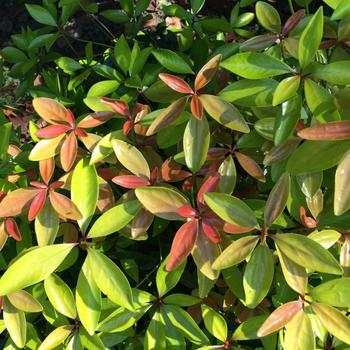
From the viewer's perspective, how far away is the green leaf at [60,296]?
101 cm

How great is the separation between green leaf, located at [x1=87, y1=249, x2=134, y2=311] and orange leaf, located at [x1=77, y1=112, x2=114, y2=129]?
309 mm

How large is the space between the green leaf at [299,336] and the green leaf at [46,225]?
0.47 m

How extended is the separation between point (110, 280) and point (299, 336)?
1.14ft

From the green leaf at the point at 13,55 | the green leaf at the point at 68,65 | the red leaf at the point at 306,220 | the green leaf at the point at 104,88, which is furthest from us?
the green leaf at the point at 13,55

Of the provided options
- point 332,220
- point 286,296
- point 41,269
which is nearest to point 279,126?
→ point 332,220

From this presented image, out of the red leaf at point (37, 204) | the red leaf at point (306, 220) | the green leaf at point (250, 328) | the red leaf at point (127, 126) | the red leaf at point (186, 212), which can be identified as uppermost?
the red leaf at point (127, 126)

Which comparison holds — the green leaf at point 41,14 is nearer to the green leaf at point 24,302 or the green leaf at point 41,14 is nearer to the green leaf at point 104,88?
the green leaf at point 104,88

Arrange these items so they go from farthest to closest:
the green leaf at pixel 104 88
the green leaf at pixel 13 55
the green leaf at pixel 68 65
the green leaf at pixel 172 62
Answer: the green leaf at pixel 13 55
the green leaf at pixel 68 65
the green leaf at pixel 104 88
the green leaf at pixel 172 62

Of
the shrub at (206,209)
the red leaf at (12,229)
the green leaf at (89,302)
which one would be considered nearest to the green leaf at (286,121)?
the shrub at (206,209)

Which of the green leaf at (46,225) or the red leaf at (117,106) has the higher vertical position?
the red leaf at (117,106)

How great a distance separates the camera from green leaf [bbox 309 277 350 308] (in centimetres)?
86

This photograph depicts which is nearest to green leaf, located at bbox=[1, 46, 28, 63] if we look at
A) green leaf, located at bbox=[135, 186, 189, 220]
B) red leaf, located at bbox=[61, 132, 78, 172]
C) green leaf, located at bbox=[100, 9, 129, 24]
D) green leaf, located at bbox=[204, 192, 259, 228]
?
green leaf, located at bbox=[100, 9, 129, 24]

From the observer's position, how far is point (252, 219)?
896 millimetres

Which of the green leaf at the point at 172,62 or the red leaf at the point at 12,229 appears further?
the green leaf at the point at 172,62
